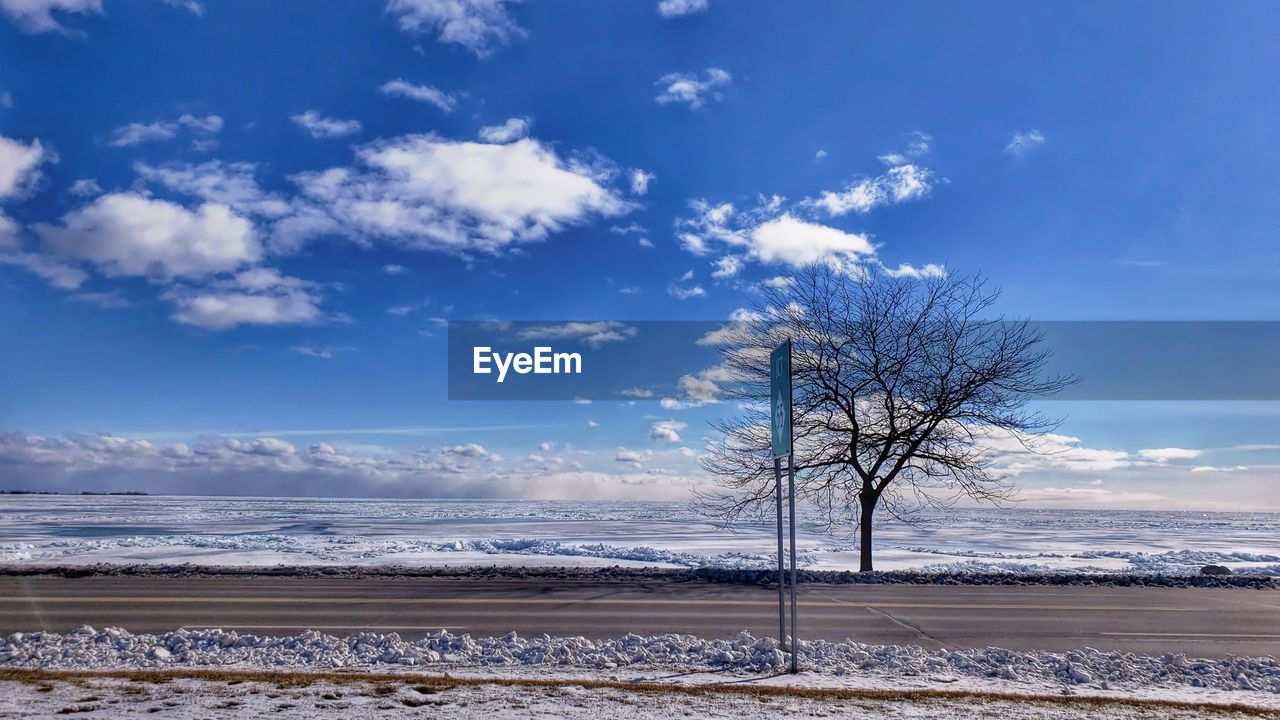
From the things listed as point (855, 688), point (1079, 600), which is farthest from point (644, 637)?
point (1079, 600)

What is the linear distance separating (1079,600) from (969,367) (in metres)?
6.39

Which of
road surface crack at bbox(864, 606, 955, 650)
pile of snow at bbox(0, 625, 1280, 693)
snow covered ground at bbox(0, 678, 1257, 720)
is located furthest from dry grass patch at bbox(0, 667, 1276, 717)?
road surface crack at bbox(864, 606, 955, 650)

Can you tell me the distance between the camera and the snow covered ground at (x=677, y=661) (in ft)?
27.9

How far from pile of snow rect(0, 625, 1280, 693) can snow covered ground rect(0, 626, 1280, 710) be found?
17 millimetres

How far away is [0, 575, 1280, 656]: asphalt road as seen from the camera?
11586 millimetres

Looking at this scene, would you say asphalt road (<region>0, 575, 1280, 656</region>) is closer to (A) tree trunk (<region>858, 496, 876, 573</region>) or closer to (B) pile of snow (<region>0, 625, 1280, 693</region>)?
(B) pile of snow (<region>0, 625, 1280, 693</region>)

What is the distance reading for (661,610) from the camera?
13.5m

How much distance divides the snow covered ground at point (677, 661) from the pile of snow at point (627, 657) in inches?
0.7

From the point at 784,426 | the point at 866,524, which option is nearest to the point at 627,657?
the point at 784,426

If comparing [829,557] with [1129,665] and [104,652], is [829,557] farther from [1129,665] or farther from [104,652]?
[104,652]

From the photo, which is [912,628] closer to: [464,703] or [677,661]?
[677,661]

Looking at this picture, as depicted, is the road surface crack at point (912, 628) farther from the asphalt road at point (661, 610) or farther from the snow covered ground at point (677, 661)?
the snow covered ground at point (677, 661)

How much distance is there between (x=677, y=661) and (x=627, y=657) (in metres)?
0.58

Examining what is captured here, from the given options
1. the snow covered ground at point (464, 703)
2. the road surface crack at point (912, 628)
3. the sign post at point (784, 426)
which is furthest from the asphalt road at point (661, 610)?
the snow covered ground at point (464, 703)
